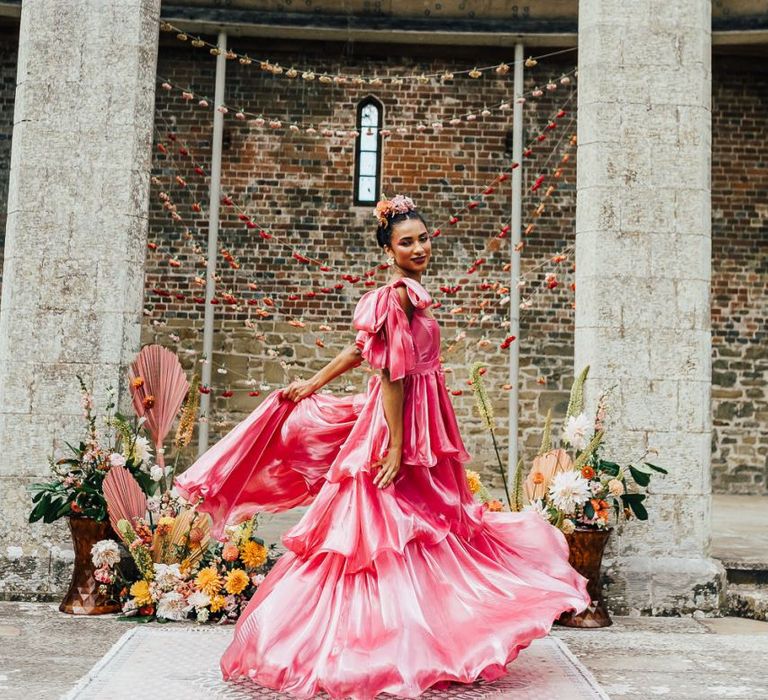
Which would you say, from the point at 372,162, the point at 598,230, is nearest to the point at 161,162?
the point at 372,162

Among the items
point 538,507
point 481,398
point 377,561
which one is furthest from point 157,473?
point 538,507

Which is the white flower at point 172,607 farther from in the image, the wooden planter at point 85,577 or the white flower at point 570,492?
the white flower at point 570,492

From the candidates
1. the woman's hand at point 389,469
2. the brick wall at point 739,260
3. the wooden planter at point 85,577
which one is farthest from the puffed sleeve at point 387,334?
the brick wall at point 739,260

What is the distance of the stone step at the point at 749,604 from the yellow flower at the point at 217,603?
2517 millimetres

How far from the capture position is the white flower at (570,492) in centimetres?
404

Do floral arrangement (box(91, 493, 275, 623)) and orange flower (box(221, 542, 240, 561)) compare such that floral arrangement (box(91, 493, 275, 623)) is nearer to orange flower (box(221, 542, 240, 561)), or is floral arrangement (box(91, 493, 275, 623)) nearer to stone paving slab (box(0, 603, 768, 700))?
orange flower (box(221, 542, 240, 561))

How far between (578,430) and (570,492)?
0.31 meters

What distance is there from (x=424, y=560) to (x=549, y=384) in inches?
265

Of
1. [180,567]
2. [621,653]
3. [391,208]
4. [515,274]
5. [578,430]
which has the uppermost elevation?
[515,274]

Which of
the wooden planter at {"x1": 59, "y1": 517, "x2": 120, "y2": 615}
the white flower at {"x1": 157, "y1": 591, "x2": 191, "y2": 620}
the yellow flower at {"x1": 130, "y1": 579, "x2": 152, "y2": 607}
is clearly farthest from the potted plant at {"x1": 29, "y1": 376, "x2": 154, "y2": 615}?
the white flower at {"x1": 157, "y1": 591, "x2": 191, "y2": 620}

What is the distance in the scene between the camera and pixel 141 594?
12.9ft

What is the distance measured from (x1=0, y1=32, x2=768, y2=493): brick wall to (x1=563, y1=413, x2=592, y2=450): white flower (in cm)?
510

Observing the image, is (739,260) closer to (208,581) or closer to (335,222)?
(335,222)

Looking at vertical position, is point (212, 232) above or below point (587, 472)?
above
